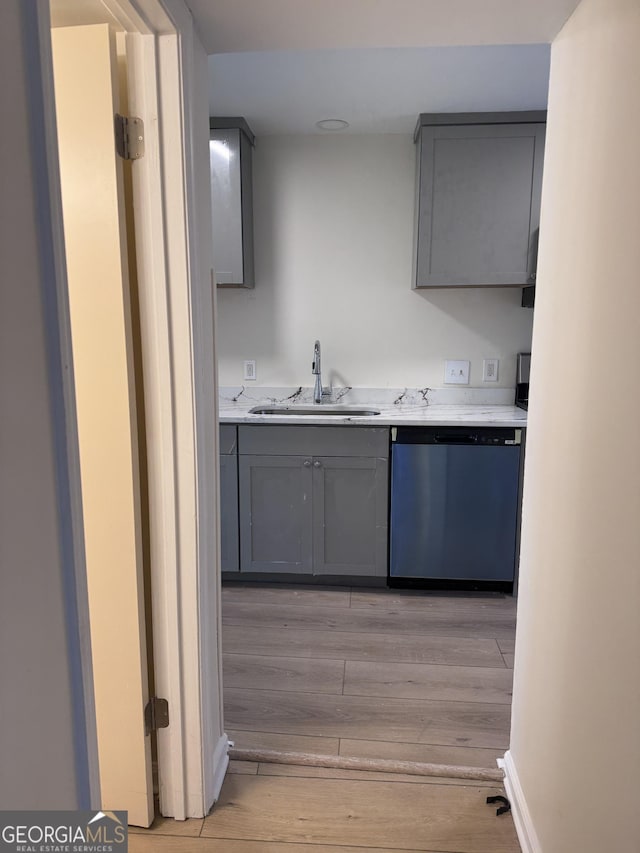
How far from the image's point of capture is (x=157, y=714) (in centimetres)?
147

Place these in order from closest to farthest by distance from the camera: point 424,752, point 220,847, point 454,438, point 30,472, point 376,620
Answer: point 30,472
point 220,847
point 424,752
point 376,620
point 454,438

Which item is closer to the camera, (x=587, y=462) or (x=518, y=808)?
(x=587, y=462)

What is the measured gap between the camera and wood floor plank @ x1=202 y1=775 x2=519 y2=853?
1.46m

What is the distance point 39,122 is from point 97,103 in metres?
0.66

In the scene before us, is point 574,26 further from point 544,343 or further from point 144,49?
point 144,49

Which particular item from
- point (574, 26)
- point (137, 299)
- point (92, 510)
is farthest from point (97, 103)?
point (574, 26)

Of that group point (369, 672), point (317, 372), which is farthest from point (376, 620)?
point (317, 372)

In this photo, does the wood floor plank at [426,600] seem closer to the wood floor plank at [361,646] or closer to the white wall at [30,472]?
Result: the wood floor plank at [361,646]

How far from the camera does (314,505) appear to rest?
9.28 ft

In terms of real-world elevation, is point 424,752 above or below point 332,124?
below

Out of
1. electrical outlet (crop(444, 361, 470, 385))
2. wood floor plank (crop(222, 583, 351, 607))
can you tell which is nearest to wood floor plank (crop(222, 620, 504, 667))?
wood floor plank (crop(222, 583, 351, 607))

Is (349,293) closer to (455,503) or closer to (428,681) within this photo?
(455,503)

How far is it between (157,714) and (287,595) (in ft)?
4.67

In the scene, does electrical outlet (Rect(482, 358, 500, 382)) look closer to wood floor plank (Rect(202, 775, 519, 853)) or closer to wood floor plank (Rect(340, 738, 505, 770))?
wood floor plank (Rect(340, 738, 505, 770))
